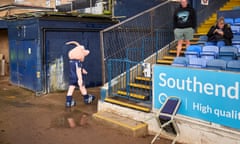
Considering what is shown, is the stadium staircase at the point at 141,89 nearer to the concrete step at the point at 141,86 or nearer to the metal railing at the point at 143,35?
the concrete step at the point at 141,86

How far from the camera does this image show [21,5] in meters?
15.0

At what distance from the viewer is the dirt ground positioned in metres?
5.99

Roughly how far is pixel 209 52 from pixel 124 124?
9.37ft

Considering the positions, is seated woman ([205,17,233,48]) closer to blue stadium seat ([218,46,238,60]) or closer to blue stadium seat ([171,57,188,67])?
blue stadium seat ([218,46,238,60])

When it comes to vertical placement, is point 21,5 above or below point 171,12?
above

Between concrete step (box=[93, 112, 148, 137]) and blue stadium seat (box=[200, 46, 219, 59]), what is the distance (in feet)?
7.99

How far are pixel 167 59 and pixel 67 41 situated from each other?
4029 millimetres

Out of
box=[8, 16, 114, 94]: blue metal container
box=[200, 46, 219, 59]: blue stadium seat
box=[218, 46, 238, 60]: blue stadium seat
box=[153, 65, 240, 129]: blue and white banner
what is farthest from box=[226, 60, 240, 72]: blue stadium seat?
box=[8, 16, 114, 94]: blue metal container

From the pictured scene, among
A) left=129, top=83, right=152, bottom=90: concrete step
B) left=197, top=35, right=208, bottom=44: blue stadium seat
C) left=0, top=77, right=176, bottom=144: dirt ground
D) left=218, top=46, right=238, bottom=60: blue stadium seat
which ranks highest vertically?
left=197, top=35, right=208, bottom=44: blue stadium seat

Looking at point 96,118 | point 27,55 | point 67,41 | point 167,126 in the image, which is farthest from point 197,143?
point 27,55

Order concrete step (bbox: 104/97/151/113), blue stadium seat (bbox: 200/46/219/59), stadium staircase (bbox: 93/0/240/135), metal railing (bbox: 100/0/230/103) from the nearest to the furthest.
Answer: stadium staircase (bbox: 93/0/240/135), concrete step (bbox: 104/97/151/113), blue stadium seat (bbox: 200/46/219/59), metal railing (bbox: 100/0/230/103)

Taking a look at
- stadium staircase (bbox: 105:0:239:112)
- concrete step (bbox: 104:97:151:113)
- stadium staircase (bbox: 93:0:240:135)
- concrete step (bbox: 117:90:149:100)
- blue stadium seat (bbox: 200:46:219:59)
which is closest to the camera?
stadium staircase (bbox: 93:0:240:135)

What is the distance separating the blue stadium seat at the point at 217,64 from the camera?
6297 millimetres

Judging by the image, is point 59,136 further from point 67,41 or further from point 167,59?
point 67,41
